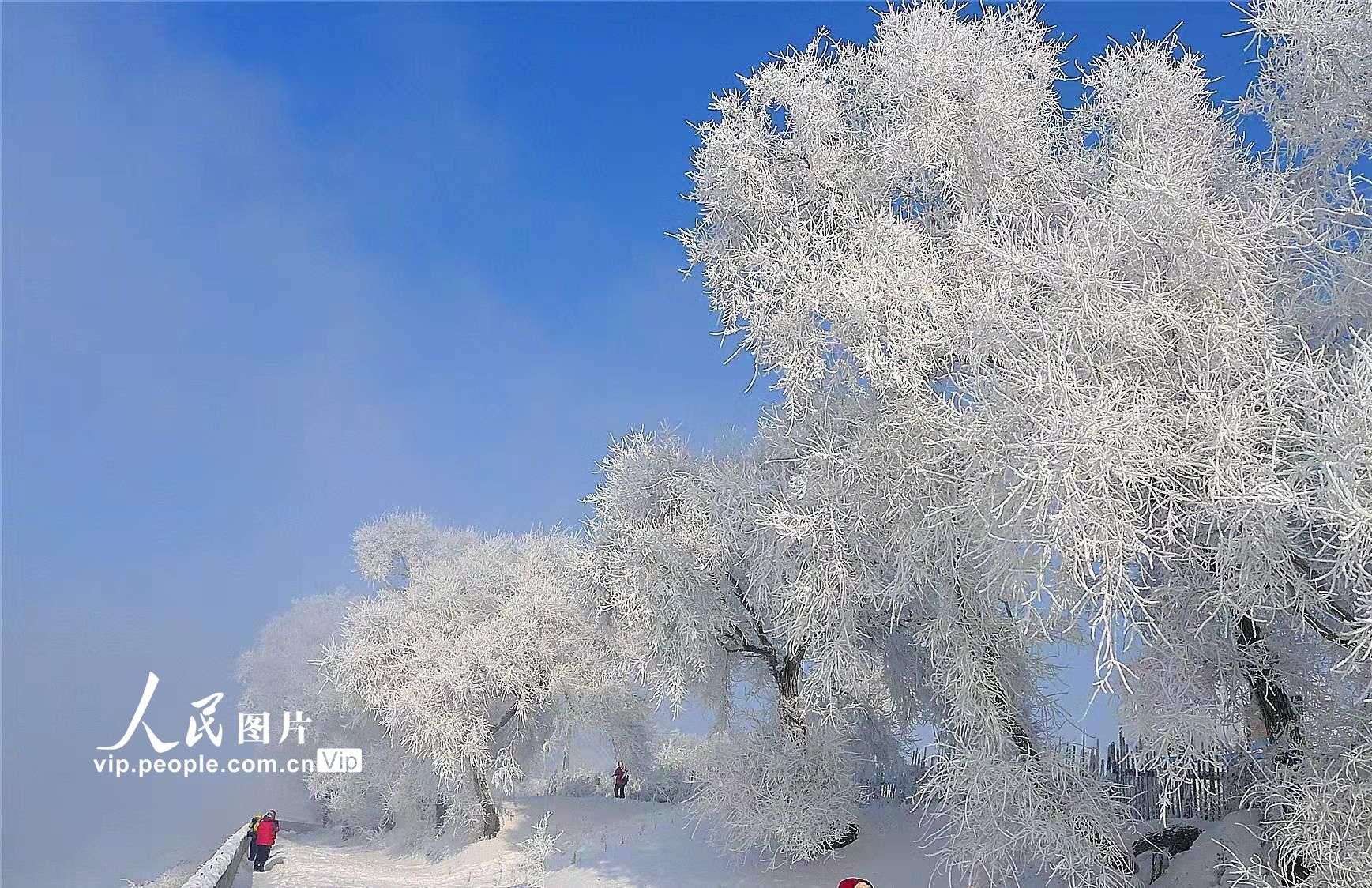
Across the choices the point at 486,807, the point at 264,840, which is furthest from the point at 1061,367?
the point at 486,807

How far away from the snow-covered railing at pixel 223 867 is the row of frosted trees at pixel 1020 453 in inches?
287

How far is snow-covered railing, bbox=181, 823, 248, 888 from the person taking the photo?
14.2 m

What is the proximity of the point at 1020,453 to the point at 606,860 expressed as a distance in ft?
41.7

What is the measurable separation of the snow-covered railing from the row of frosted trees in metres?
7.29

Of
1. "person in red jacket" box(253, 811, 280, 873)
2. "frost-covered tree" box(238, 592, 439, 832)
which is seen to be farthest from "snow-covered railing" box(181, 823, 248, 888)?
"frost-covered tree" box(238, 592, 439, 832)

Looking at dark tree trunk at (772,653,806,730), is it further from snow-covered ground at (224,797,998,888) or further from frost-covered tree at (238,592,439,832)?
frost-covered tree at (238,592,439,832)

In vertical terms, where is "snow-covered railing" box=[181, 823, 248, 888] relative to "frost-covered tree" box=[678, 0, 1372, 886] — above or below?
below

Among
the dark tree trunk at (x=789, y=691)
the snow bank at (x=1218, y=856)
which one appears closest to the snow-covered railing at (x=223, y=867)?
the dark tree trunk at (x=789, y=691)

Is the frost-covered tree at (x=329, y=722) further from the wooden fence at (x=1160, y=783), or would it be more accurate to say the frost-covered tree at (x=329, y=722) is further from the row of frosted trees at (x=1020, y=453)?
the wooden fence at (x=1160, y=783)

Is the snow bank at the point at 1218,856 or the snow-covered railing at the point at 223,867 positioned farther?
the snow-covered railing at the point at 223,867

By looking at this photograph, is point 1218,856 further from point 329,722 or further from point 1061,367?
point 329,722

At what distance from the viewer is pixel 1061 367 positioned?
29.9 feet

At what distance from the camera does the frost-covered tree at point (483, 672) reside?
2469 centimetres

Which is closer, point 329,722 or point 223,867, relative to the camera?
point 223,867
